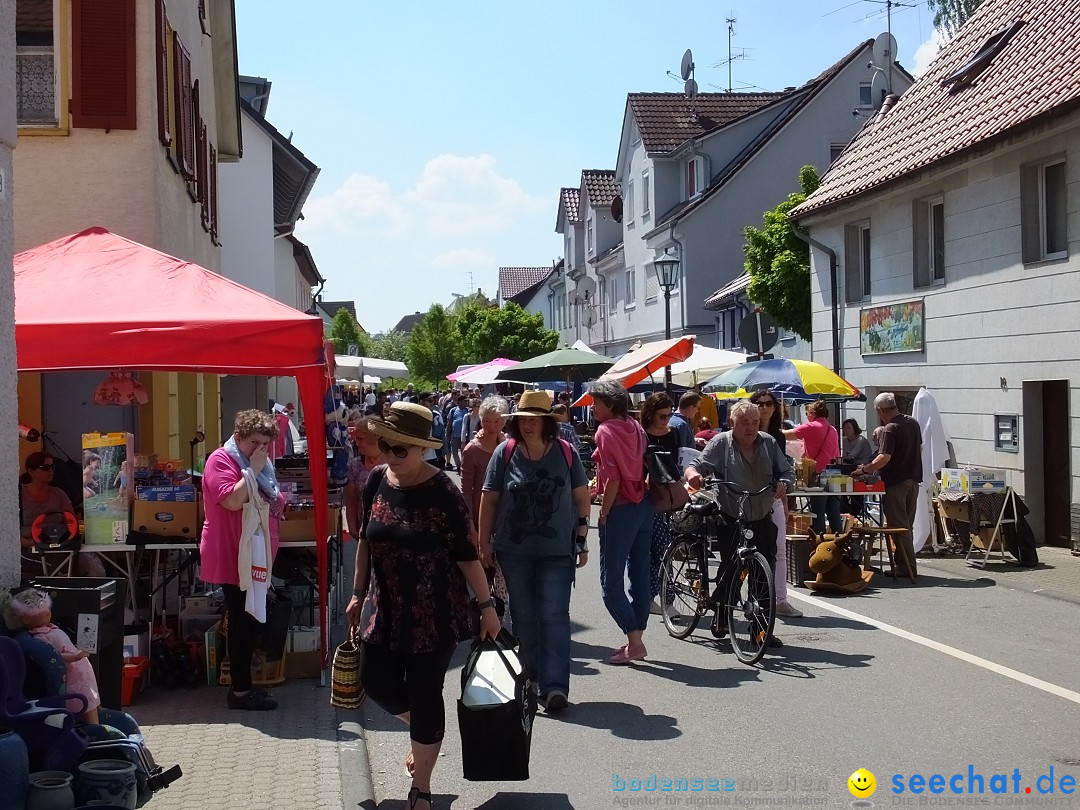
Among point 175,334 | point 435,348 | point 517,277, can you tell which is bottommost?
point 175,334

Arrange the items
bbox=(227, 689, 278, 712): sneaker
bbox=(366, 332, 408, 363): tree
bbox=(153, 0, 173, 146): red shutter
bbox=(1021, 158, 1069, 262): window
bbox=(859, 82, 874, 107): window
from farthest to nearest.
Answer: bbox=(366, 332, 408, 363): tree
bbox=(859, 82, 874, 107): window
bbox=(1021, 158, 1069, 262): window
bbox=(153, 0, 173, 146): red shutter
bbox=(227, 689, 278, 712): sneaker

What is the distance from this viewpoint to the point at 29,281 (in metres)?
9.30

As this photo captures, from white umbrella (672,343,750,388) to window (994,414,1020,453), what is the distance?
5.83m

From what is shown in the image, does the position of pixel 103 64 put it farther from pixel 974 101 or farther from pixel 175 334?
pixel 974 101

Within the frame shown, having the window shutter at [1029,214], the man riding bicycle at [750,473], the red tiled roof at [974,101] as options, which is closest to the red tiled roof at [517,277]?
the red tiled roof at [974,101]

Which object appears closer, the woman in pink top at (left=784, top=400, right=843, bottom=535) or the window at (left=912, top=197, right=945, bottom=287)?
the woman in pink top at (left=784, top=400, right=843, bottom=535)

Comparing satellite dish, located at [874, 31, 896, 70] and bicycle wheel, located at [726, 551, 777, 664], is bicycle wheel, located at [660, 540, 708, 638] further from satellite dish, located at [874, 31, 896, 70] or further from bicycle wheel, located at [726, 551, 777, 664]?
satellite dish, located at [874, 31, 896, 70]

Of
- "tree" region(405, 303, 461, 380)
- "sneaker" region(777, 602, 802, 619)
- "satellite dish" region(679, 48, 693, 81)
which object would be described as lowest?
"sneaker" region(777, 602, 802, 619)

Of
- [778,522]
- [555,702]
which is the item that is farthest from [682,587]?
[555,702]

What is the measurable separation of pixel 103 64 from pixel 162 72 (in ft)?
3.10

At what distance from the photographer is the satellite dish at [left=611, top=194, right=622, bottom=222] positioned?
168ft

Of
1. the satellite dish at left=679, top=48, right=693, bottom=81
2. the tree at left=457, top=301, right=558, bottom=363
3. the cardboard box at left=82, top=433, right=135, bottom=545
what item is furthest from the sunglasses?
the tree at left=457, top=301, right=558, bottom=363

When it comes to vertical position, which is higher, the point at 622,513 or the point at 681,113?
the point at 681,113

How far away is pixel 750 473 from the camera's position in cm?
938
